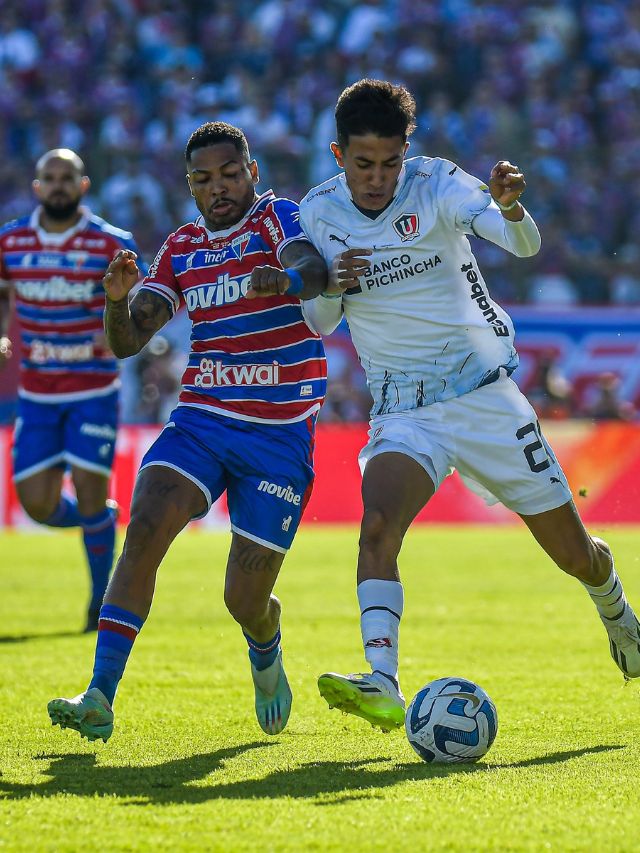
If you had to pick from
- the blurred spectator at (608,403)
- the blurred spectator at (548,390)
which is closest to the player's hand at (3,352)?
the blurred spectator at (548,390)

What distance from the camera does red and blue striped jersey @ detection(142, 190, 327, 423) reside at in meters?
5.86

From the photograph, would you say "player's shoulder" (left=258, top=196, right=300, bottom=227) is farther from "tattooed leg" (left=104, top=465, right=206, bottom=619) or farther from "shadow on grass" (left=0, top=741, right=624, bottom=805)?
"shadow on grass" (left=0, top=741, right=624, bottom=805)

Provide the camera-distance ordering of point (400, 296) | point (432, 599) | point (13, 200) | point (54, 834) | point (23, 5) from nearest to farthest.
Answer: point (54, 834) → point (400, 296) → point (432, 599) → point (13, 200) → point (23, 5)

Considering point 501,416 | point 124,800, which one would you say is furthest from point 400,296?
Answer: point 124,800

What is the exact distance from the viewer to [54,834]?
4070 millimetres

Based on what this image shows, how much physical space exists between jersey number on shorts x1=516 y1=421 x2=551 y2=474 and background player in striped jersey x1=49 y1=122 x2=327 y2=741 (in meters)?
0.91

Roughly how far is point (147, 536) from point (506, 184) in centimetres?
194

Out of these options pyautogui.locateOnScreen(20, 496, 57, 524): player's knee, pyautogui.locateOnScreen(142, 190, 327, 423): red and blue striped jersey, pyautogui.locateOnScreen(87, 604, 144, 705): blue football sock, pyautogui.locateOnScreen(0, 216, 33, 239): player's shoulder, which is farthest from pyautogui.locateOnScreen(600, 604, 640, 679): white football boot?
pyautogui.locateOnScreen(0, 216, 33, 239): player's shoulder

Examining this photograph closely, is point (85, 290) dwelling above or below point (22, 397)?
above

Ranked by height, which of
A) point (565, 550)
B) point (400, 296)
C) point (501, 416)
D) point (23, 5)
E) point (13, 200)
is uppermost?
point (23, 5)

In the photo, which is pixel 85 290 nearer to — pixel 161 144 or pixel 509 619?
pixel 509 619

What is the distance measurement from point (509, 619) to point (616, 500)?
6713 mm

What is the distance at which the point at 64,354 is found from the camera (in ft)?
30.2

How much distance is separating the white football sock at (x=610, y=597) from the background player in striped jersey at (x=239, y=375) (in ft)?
4.34
